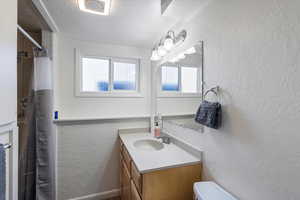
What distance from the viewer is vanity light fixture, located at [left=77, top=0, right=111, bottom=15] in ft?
3.99

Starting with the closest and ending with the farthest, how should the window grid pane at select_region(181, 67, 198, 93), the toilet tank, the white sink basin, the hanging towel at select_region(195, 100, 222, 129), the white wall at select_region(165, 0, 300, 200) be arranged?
the white wall at select_region(165, 0, 300, 200) → the toilet tank → the hanging towel at select_region(195, 100, 222, 129) → the window grid pane at select_region(181, 67, 198, 93) → the white sink basin

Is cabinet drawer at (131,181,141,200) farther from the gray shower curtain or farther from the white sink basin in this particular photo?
the gray shower curtain

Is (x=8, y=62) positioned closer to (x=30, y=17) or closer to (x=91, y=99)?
(x=30, y=17)

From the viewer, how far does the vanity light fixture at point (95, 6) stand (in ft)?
3.99

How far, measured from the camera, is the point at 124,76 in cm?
228

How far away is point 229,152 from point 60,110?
2.02 metres

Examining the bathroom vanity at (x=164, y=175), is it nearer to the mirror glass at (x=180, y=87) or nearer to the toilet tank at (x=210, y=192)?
the toilet tank at (x=210, y=192)

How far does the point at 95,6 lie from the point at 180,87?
1.13 meters

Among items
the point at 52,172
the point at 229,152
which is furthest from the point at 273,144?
the point at 52,172

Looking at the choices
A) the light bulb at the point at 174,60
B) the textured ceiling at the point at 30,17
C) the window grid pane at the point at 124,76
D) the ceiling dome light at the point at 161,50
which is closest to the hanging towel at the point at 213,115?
the light bulb at the point at 174,60

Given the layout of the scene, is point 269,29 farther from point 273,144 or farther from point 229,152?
point 229,152

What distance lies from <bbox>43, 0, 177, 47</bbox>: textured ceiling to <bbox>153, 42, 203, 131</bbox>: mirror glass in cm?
42

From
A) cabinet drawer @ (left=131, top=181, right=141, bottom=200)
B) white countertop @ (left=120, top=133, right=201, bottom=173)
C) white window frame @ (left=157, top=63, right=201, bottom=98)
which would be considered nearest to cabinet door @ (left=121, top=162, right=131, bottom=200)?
cabinet drawer @ (left=131, top=181, right=141, bottom=200)

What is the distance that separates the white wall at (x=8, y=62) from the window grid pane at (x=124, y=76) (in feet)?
4.54
